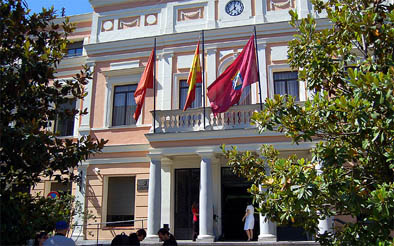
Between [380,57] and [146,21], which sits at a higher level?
[146,21]

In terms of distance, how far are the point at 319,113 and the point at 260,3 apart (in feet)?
42.3

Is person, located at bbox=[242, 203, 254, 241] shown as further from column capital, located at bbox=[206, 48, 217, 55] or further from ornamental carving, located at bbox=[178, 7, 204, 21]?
ornamental carving, located at bbox=[178, 7, 204, 21]

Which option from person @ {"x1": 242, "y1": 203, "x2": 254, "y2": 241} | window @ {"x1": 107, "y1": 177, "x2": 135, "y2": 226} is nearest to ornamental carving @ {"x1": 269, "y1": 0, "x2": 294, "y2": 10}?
person @ {"x1": 242, "y1": 203, "x2": 254, "y2": 241}

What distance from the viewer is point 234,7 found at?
59.4 feet

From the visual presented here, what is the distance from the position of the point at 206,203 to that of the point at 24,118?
892 cm

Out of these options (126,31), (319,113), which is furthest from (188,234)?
(319,113)

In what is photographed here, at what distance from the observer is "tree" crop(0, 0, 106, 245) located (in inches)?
231

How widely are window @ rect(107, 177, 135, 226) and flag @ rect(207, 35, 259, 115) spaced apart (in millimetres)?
5516

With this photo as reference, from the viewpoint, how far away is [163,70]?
705 inches

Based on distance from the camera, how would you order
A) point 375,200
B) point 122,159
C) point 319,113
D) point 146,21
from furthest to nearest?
point 146,21 → point 122,159 → point 319,113 → point 375,200

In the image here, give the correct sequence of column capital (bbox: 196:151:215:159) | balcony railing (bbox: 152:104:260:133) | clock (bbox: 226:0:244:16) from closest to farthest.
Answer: column capital (bbox: 196:151:215:159) < balcony railing (bbox: 152:104:260:133) < clock (bbox: 226:0:244:16)

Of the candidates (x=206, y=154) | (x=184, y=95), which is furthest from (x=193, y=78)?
(x=206, y=154)

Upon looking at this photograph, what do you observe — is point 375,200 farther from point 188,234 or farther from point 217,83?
point 188,234

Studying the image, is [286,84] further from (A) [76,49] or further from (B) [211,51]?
(A) [76,49]
